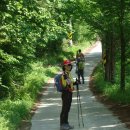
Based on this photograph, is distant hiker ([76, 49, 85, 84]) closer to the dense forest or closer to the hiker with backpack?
the dense forest

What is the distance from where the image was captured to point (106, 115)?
15.0m

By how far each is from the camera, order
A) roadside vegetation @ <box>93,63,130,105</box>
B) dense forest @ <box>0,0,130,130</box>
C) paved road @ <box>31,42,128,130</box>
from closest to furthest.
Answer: paved road @ <box>31,42,128,130</box>
dense forest @ <box>0,0,130,130</box>
roadside vegetation @ <box>93,63,130,105</box>

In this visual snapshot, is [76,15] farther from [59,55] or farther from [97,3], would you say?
[59,55]

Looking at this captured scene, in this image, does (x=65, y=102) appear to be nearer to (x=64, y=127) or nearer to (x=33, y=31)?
(x=64, y=127)

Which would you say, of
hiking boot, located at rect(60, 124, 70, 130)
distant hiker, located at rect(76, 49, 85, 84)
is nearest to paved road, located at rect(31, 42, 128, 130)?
hiking boot, located at rect(60, 124, 70, 130)

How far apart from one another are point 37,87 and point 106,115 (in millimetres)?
8644

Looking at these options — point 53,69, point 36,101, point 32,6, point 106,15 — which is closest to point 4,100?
point 36,101

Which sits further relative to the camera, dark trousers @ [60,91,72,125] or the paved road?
the paved road

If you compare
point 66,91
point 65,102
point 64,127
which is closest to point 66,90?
point 66,91

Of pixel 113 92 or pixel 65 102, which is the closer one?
pixel 65 102

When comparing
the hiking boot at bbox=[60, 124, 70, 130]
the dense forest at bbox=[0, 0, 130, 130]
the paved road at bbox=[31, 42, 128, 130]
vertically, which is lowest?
the paved road at bbox=[31, 42, 128, 130]

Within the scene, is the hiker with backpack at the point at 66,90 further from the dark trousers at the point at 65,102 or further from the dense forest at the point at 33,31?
the dense forest at the point at 33,31

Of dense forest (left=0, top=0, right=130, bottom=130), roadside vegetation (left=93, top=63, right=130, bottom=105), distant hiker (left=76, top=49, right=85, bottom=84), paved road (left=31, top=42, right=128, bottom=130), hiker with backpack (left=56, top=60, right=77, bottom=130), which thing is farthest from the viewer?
distant hiker (left=76, top=49, right=85, bottom=84)

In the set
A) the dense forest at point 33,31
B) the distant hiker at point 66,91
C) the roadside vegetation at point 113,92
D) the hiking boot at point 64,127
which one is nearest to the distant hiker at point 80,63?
the roadside vegetation at point 113,92
